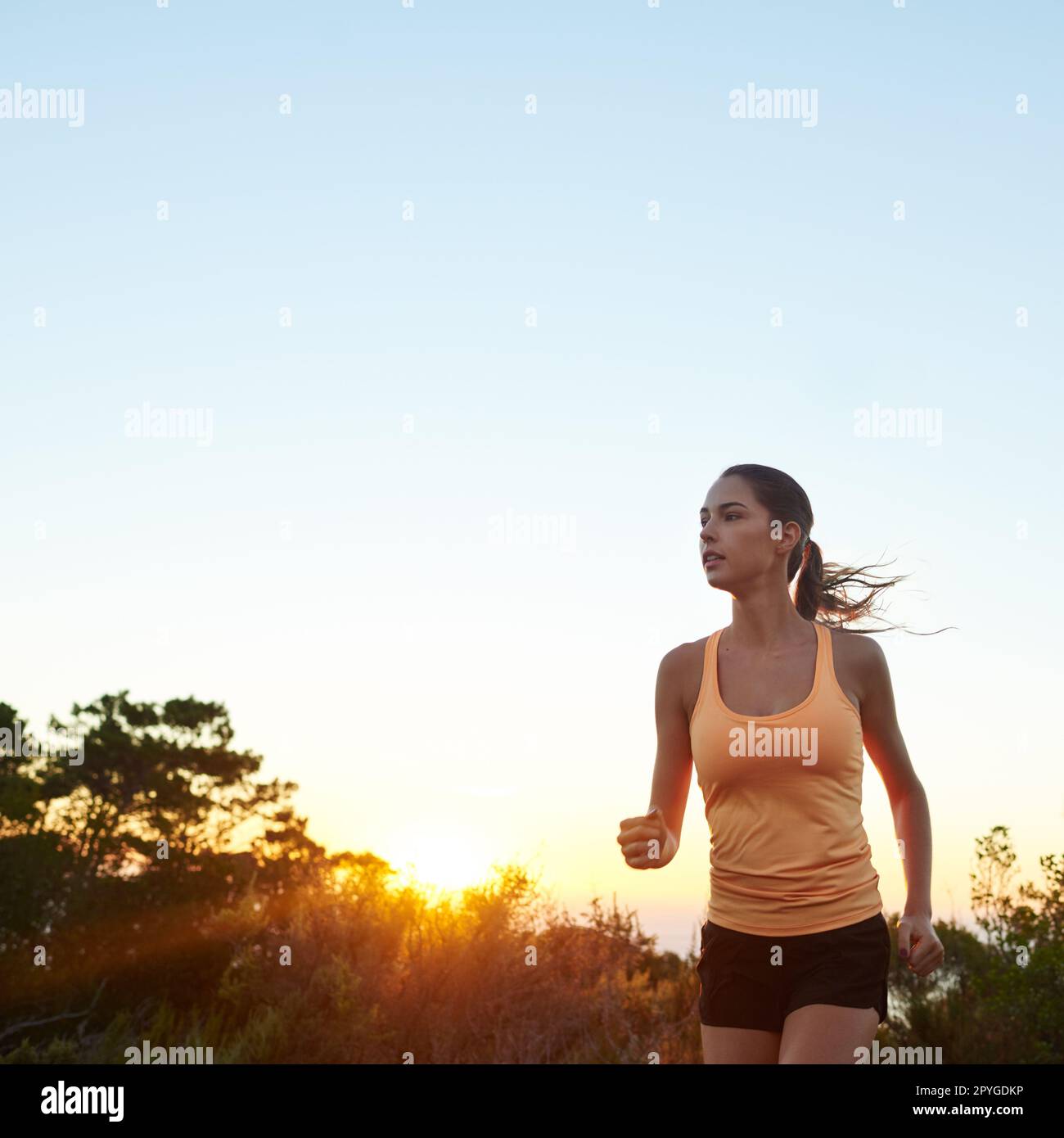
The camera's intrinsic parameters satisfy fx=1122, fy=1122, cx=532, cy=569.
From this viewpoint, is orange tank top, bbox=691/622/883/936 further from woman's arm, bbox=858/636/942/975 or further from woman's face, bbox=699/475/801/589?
woman's face, bbox=699/475/801/589

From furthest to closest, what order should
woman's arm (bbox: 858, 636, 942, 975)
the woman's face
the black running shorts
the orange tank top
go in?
the woman's face
woman's arm (bbox: 858, 636, 942, 975)
the orange tank top
the black running shorts

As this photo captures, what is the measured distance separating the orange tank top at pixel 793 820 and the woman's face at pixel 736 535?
432 mm

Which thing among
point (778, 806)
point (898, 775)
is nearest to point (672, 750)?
point (778, 806)

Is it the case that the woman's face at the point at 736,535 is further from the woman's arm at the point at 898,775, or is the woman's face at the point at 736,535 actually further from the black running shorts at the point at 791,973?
the black running shorts at the point at 791,973

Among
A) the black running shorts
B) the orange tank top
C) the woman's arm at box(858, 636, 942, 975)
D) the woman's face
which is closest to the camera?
the black running shorts

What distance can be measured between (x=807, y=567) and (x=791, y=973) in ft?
4.85

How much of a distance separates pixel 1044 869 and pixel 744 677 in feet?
47.0

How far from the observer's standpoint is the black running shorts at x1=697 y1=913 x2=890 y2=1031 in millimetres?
2969

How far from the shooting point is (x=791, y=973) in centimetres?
304

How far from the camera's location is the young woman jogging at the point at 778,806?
3.04 meters

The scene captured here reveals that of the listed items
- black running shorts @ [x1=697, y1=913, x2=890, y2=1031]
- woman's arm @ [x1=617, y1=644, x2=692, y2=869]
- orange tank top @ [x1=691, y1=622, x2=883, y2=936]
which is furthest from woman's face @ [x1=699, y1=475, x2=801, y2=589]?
black running shorts @ [x1=697, y1=913, x2=890, y2=1031]

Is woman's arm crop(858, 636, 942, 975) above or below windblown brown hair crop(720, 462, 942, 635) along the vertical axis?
below

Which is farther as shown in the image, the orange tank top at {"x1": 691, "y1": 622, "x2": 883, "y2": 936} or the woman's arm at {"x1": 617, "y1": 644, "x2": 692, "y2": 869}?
the woman's arm at {"x1": 617, "y1": 644, "x2": 692, "y2": 869}

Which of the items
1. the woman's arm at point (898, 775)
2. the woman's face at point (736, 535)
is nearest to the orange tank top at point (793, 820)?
the woman's arm at point (898, 775)
